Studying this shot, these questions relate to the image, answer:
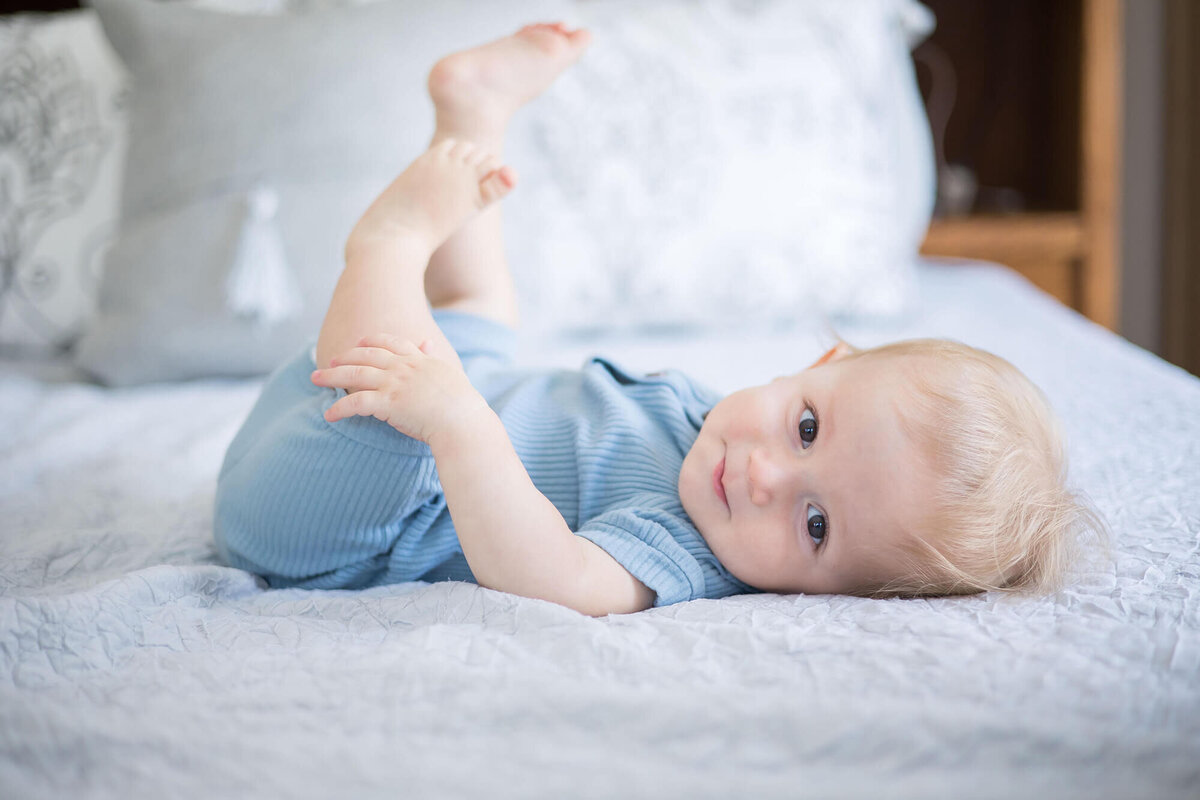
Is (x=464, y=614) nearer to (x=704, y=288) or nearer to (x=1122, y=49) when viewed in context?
(x=704, y=288)

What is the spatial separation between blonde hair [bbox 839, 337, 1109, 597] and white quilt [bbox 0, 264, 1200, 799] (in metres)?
0.03

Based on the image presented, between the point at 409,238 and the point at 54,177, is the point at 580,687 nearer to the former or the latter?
the point at 409,238

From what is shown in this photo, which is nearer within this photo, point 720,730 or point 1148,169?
point 720,730

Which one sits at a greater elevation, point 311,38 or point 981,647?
point 311,38

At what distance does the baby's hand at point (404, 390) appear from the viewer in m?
0.64

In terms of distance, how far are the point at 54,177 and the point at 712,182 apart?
104 centimetres

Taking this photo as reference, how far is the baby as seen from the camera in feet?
2.13

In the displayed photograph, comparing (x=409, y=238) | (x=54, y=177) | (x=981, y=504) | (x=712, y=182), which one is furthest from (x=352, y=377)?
(x=54, y=177)

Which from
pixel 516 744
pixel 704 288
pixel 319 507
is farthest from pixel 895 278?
pixel 516 744

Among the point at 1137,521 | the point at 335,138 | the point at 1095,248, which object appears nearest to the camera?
the point at 1137,521

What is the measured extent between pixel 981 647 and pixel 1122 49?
7.52 ft

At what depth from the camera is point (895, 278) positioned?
5.02 feet

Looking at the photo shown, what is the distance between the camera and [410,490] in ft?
2.28

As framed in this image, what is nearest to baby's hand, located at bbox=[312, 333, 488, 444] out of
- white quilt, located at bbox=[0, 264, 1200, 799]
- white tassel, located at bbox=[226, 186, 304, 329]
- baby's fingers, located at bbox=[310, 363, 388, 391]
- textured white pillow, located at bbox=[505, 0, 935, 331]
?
baby's fingers, located at bbox=[310, 363, 388, 391]
